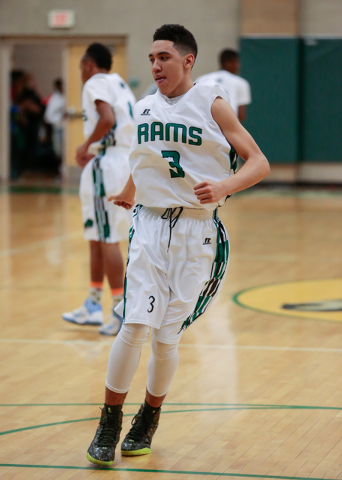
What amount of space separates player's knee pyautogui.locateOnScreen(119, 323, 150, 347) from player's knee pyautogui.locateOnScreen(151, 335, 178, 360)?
8 cm

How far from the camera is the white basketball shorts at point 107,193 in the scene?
4.71 m

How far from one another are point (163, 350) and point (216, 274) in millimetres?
335

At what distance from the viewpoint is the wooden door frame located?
615 inches

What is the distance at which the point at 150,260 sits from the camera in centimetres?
273

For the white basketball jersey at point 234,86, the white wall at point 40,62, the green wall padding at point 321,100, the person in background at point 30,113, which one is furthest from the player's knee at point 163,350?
the white wall at point 40,62

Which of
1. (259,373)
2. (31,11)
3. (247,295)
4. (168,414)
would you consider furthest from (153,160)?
(31,11)

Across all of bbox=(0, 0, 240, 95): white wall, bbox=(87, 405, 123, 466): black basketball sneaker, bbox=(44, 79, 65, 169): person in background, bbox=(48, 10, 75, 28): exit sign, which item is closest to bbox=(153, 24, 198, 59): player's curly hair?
bbox=(87, 405, 123, 466): black basketball sneaker

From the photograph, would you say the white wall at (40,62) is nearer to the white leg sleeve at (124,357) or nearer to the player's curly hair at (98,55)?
the player's curly hair at (98,55)

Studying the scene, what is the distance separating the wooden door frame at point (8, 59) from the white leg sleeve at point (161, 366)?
13384 millimetres

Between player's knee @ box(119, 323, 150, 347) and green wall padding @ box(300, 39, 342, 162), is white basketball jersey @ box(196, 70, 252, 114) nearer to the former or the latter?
green wall padding @ box(300, 39, 342, 162)

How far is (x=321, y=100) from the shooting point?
1485 cm

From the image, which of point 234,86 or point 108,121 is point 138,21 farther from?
point 108,121

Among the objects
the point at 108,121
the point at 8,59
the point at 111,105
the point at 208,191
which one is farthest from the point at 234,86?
the point at 8,59

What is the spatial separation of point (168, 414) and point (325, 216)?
24.7ft
